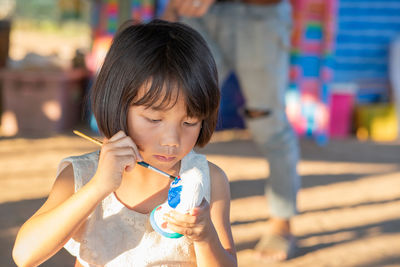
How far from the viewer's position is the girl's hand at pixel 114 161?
4.33 ft

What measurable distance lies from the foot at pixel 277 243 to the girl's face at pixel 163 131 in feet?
4.43

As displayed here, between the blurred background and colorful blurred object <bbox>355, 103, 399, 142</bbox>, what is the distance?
11mm

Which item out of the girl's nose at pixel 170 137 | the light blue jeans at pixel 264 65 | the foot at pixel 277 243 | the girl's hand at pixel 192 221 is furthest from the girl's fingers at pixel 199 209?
the foot at pixel 277 243

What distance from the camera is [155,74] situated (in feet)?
4.52

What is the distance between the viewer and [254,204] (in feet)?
11.4

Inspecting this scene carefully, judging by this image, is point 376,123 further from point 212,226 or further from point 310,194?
point 212,226

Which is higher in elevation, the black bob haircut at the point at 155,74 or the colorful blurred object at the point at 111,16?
the black bob haircut at the point at 155,74

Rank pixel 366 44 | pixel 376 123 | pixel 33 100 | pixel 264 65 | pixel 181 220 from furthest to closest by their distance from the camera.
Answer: pixel 366 44, pixel 376 123, pixel 33 100, pixel 264 65, pixel 181 220

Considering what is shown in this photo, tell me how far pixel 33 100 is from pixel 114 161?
3994 millimetres

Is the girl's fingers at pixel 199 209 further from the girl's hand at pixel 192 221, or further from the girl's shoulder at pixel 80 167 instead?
the girl's shoulder at pixel 80 167

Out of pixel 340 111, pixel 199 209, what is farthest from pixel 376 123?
pixel 199 209

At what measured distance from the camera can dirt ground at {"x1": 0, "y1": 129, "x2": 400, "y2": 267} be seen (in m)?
2.81

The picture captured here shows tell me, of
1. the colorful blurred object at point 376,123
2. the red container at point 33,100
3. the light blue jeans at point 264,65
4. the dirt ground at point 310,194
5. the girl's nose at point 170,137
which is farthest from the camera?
the colorful blurred object at point 376,123

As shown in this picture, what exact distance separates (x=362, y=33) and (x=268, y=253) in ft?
15.5
